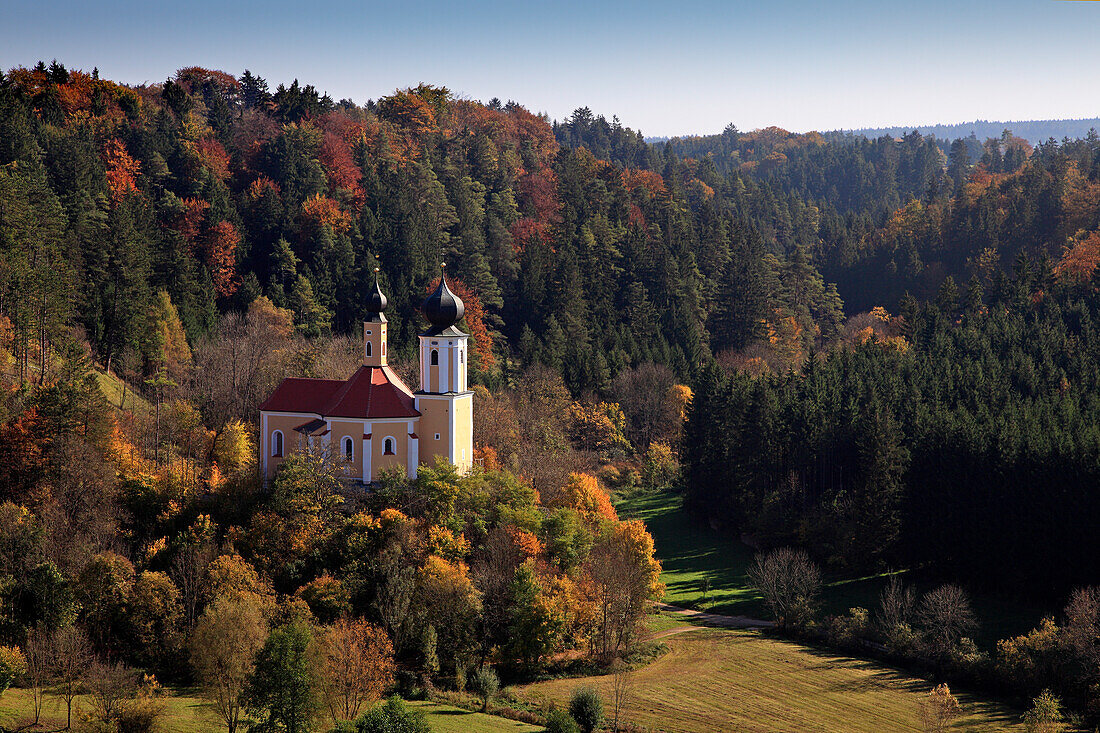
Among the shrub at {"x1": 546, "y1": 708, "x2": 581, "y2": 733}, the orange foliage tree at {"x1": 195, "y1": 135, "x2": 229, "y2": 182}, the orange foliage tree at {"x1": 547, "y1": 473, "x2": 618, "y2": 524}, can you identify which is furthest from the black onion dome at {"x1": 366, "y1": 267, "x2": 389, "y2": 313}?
the orange foliage tree at {"x1": 195, "y1": 135, "x2": 229, "y2": 182}

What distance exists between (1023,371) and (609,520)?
102 feet

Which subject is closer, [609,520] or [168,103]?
[609,520]

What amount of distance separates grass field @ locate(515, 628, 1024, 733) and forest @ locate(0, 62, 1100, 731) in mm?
2882

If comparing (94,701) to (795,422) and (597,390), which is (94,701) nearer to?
(795,422)

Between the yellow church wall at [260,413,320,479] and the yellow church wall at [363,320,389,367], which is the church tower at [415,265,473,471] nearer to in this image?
the yellow church wall at [363,320,389,367]

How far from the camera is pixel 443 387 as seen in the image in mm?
52562

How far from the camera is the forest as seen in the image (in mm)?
47500

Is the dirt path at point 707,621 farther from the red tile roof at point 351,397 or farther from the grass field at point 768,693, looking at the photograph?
the red tile roof at point 351,397

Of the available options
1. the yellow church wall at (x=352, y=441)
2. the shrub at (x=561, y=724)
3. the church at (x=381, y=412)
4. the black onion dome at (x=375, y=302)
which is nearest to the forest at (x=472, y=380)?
the yellow church wall at (x=352, y=441)

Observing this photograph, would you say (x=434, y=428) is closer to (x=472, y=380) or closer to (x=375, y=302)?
(x=375, y=302)

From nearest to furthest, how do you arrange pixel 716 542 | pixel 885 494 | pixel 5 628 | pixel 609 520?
pixel 5 628 < pixel 609 520 < pixel 885 494 < pixel 716 542

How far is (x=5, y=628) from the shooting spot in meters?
45.0

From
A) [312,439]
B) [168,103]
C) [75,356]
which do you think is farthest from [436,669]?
[168,103]

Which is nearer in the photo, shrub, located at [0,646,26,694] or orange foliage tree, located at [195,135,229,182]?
shrub, located at [0,646,26,694]
